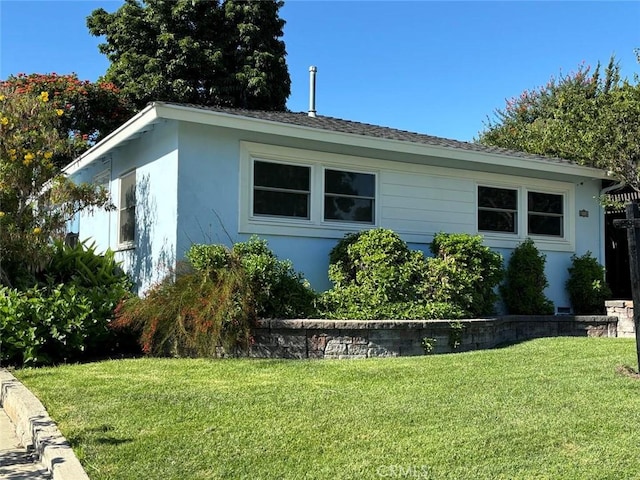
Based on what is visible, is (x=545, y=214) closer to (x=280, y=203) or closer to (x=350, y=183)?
(x=350, y=183)

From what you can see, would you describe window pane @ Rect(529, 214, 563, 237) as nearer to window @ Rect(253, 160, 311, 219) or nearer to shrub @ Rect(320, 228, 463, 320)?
shrub @ Rect(320, 228, 463, 320)

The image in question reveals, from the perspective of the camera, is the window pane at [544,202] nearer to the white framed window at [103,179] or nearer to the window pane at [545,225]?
the window pane at [545,225]

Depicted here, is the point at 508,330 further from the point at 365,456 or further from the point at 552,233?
the point at 365,456

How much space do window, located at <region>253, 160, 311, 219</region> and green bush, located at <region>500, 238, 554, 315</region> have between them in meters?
3.93

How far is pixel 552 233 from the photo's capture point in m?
11.7

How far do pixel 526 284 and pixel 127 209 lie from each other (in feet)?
23.1

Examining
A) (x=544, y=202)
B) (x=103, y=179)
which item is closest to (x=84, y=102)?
(x=103, y=179)

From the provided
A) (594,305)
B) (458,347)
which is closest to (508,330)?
(458,347)

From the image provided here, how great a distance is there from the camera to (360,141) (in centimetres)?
920

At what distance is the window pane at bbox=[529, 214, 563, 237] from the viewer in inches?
451

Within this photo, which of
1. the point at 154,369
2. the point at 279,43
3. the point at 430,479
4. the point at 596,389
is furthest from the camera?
the point at 279,43

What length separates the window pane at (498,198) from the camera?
Result: 432 inches

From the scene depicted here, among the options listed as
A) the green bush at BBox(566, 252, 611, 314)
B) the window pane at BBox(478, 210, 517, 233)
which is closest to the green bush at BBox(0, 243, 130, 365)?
the window pane at BBox(478, 210, 517, 233)

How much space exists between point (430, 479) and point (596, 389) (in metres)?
2.63
